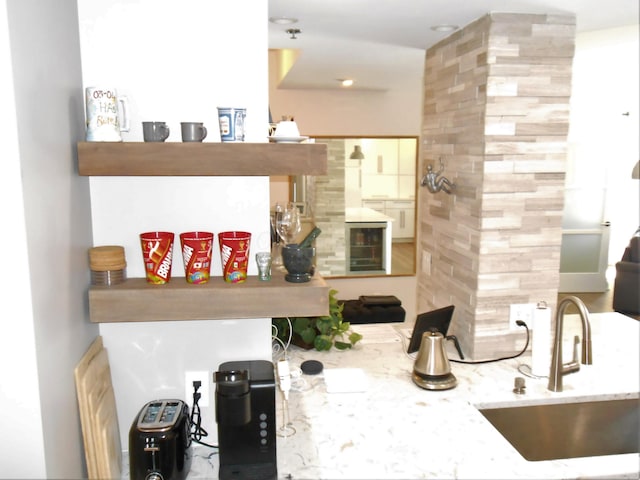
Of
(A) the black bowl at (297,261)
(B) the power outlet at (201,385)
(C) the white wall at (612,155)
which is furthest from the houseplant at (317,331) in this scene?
(C) the white wall at (612,155)

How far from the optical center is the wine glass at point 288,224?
1.66m

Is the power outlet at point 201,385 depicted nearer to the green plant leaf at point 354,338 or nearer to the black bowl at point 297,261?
the black bowl at point 297,261

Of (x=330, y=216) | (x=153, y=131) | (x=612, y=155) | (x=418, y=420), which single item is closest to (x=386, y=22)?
(x=153, y=131)

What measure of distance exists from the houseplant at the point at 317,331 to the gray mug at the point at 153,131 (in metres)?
1.17

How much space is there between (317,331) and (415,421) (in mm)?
741

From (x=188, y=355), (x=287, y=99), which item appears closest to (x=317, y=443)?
(x=188, y=355)

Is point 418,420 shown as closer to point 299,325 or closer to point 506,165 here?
point 299,325

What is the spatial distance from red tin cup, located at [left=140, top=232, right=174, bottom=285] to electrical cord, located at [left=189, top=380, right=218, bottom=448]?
342 millimetres

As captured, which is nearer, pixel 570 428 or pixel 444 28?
pixel 570 428

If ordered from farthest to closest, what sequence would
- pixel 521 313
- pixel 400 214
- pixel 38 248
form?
pixel 400 214, pixel 521 313, pixel 38 248

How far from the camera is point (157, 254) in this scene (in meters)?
1.38

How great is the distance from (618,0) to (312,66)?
6.84ft

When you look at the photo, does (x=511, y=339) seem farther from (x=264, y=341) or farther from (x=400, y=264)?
(x=400, y=264)

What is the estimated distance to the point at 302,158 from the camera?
1349 millimetres
